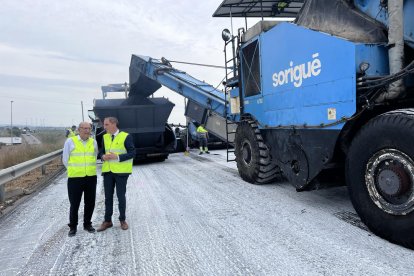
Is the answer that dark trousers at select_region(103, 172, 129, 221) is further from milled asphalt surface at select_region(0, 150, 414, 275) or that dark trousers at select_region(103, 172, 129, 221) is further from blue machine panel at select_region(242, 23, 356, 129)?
blue machine panel at select_region(242, 23, 356, 129)

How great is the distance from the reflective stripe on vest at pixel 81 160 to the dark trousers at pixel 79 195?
0.25 ft

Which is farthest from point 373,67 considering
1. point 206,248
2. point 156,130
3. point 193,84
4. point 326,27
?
point 156,130

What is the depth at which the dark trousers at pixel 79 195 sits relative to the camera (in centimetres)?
420

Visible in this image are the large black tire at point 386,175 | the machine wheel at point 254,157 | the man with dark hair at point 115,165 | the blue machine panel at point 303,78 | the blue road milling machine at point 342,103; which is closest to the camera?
the large black tire at point 386,175

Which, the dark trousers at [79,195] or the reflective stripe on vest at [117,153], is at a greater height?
the reflective stripe on vest at [117,153]

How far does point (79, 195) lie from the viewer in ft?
14.0

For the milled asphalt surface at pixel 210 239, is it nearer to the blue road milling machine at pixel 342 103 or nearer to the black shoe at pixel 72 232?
the black shoe at pixel 72 232

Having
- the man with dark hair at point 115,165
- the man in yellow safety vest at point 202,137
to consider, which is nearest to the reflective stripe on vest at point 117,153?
the man with dark hair at point 115,165

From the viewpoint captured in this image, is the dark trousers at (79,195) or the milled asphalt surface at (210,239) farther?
the dark trousers at (79,195)

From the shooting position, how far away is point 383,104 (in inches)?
148

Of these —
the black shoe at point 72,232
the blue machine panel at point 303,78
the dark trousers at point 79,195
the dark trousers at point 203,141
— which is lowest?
the black shoe at point 72,232

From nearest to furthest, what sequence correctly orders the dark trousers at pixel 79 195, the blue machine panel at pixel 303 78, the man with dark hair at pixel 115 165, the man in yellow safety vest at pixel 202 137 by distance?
the blue machine panel at pixel 303 78
the dark trousers at pixel 79 195
the man with dark hair at pixel 115 165
the man in yellow safety vest at pixel 202 137

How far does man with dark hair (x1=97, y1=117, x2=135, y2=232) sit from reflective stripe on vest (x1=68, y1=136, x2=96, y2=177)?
157mm

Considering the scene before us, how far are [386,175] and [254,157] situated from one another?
3261 millimetres
